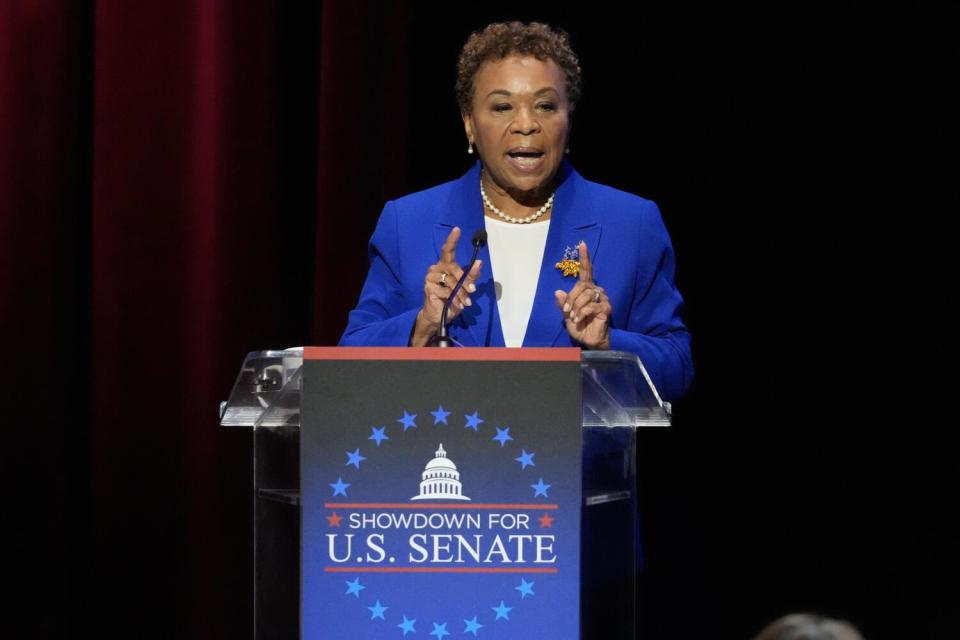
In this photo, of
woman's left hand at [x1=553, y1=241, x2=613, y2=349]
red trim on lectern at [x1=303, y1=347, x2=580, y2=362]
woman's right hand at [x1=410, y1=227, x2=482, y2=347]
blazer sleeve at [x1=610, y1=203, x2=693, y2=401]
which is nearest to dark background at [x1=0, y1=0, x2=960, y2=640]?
blazer sleeve at [x1=610, y1=203, x2=693, y2=401]

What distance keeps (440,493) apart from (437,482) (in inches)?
0.6

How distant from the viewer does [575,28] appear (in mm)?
3688

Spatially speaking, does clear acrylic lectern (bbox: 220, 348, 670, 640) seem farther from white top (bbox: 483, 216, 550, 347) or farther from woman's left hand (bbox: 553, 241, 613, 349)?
white top (bbox: 483, 216, 550, 347)

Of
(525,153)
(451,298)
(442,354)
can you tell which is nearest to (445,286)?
(451,298)

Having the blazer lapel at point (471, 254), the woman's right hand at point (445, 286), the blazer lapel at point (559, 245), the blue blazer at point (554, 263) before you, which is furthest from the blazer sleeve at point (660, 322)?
the woman's right hand at point (445, 286)

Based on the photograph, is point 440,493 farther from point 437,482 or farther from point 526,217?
point 526,217

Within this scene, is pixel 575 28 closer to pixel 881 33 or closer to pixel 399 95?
pixel 399 95

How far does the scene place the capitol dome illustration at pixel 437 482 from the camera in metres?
1.79

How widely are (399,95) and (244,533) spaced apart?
119 cm

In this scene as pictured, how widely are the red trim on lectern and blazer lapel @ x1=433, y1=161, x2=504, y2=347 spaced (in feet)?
2.30

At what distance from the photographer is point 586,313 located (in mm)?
2154

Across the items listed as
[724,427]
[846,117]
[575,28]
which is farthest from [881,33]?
[724,427]

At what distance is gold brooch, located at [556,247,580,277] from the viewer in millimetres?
2557

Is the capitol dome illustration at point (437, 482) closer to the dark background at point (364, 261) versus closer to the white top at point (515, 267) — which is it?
the white top at point (515, 267)
